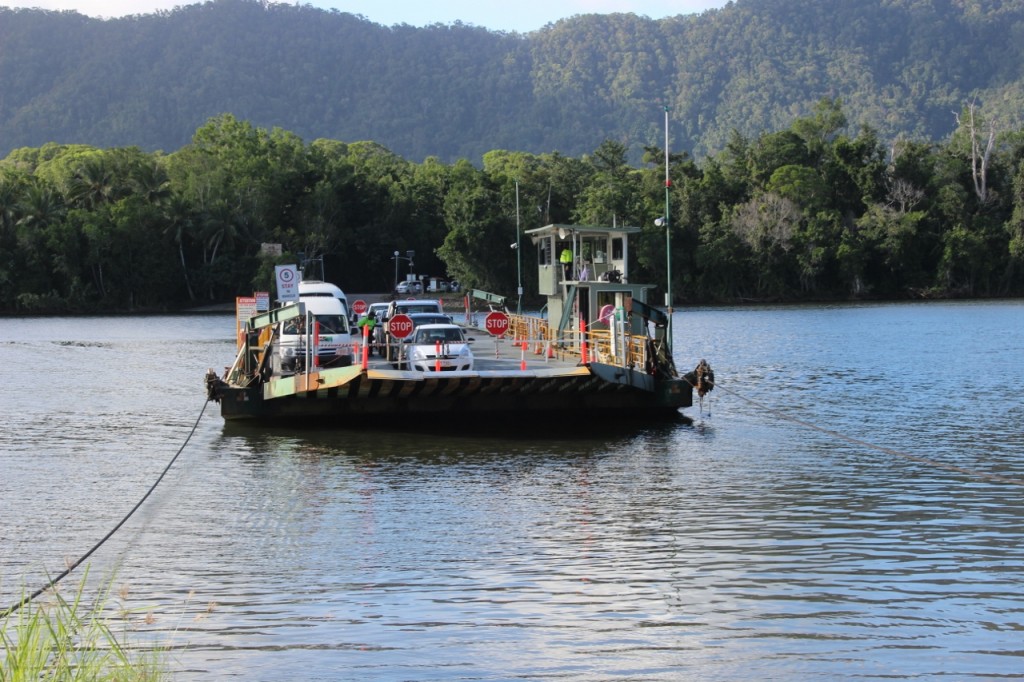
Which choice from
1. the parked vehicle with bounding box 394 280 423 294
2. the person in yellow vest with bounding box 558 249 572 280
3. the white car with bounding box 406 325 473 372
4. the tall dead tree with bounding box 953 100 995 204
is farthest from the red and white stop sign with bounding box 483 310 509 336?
the tall dead tree with bounding box 953 100 995 204

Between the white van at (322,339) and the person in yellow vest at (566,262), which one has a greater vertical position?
the person in yellow vest at (566,262)

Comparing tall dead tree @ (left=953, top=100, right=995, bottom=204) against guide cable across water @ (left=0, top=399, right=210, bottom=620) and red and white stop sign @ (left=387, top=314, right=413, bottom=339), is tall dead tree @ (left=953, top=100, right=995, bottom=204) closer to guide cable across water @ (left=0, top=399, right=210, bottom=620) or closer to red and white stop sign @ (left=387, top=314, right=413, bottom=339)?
red and white stop sign @ (left=387, top=314, right=413, bottom=339)

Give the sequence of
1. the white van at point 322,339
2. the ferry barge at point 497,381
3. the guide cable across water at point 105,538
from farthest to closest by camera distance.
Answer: the white van at point 322,339 < the ferry barge at point 497,381 < the guide cable across water at point 105,538

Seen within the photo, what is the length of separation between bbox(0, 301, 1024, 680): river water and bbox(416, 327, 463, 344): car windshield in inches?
109

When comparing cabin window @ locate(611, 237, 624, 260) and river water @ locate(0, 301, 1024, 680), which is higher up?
cabin window @ locate(611, 237, 624, 260)

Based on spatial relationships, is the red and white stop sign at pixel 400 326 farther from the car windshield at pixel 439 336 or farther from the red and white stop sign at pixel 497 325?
the red and white stop sign at pixel 497 325

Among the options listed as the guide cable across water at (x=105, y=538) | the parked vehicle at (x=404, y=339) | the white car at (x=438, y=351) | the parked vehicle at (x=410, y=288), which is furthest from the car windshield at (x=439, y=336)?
the parked vehicle at (x=410, y=288)

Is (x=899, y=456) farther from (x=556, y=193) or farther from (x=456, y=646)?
(x=556, y=193)

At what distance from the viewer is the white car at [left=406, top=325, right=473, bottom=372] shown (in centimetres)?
2780

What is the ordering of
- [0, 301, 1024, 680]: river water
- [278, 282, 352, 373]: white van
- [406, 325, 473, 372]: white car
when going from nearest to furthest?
1. [0, 301, 1024, 680]: river water
2. [406, 325, 473, 372]: white car
3. [278, 282, 352, 373]: white van

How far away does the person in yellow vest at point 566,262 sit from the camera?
111 ft

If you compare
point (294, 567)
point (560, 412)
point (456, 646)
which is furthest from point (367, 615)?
point (560, 412)

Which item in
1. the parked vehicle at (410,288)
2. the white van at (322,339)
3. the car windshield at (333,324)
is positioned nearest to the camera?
the white van at (322,339)

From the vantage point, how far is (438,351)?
90.2ft
